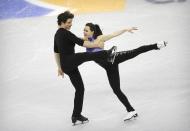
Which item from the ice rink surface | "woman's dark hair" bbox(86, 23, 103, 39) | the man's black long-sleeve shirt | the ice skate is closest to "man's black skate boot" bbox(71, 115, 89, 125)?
the ice rink surface

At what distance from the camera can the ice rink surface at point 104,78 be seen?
27.4 ft

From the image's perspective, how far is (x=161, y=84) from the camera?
916 centimetres

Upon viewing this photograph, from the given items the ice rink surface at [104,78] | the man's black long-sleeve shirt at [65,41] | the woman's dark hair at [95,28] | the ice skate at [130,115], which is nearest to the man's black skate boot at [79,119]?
the ice rink surface at [104,78]

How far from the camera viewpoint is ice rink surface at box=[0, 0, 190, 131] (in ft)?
27.4

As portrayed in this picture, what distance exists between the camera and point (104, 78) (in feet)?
31.8

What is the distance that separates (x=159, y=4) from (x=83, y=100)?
13.2ft

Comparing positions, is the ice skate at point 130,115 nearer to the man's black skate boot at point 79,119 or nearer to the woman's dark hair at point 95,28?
the man's black skate boot at point 79,119

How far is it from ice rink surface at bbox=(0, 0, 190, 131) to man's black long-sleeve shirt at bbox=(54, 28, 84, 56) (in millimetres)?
1062

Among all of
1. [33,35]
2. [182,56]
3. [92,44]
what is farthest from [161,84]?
[33,35]

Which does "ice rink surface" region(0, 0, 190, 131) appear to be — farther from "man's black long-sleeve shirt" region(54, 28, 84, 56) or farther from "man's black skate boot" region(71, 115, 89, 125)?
"man's black long-sleeve shirt" region(54, 28, 84, 56)

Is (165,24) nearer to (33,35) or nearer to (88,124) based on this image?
(33,35)

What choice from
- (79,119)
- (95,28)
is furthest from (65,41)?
(79,119)

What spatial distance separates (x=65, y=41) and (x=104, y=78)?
196 cm

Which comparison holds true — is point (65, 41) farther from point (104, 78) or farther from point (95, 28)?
point (104, 78)
